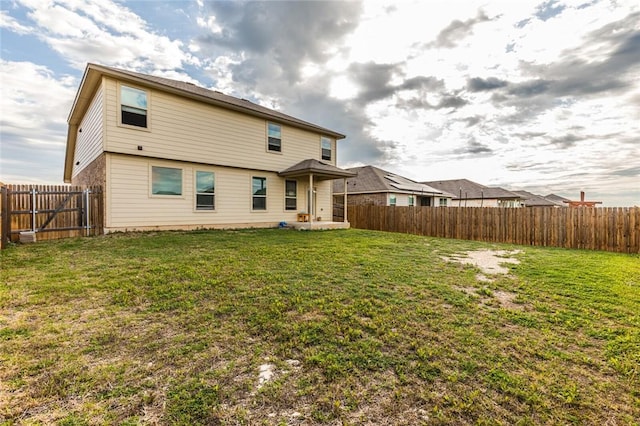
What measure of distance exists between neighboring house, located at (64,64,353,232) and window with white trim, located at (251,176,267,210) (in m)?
0.05

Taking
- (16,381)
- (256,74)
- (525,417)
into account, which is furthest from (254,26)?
(525,417)

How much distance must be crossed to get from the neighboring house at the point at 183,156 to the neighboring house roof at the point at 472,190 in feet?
78.0

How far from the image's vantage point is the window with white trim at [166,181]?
33.3ft

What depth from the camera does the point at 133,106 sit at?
31.8 feet

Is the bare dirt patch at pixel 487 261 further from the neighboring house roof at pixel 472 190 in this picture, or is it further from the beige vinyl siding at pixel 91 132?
the neighboring house roof at pixel 472 190

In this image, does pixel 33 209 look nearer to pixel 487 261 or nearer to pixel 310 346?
pixel 310 346

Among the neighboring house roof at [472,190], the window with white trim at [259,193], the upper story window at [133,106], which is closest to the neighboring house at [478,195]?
the neighboring house roof at [472,190]

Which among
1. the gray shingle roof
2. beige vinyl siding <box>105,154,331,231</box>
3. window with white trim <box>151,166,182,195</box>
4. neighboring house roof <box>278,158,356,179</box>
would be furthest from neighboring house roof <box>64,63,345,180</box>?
window with white trim <box>151,166,182,195</box>

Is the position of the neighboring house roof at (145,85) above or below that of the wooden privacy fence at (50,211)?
above

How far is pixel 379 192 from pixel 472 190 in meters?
17.9

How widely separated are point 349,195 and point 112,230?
57.5ft

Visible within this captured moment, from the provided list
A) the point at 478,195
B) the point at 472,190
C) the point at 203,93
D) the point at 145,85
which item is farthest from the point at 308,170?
the point at 472,190

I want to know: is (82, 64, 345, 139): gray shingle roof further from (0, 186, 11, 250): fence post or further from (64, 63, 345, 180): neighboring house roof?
(0, 186, 11, 250): fence post

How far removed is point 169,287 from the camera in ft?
14.2
